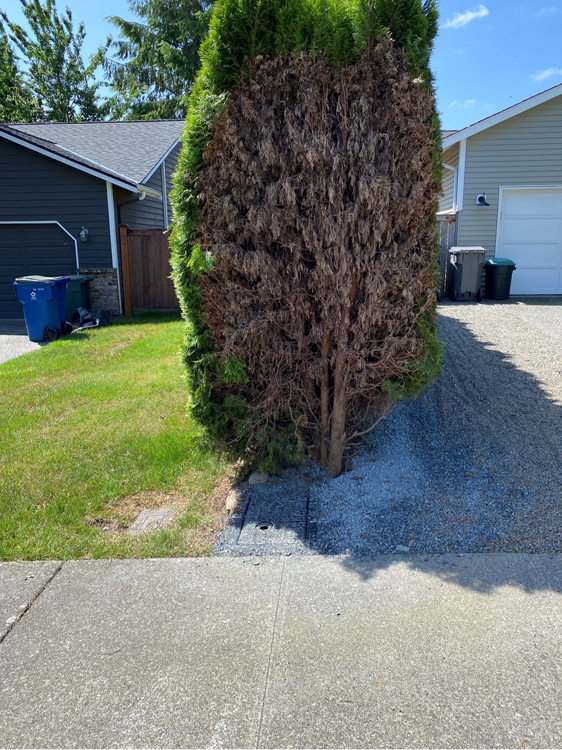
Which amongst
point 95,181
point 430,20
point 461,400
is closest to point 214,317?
point 430,20

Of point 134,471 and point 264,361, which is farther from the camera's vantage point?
point 134,471

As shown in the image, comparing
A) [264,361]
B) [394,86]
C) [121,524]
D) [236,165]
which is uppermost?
[394,86]

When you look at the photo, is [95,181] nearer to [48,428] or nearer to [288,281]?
[48,428]

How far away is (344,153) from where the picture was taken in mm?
3811

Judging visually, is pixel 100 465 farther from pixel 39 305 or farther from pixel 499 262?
pixel 499 262

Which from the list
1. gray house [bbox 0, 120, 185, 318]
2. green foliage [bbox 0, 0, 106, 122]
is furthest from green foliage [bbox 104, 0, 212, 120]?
gray house [bbox 0, 120, 185, 318]

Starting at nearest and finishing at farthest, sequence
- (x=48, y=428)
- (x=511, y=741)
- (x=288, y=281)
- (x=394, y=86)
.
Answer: (x=511, y=741) → (x=394, y=86) → (x=288, y=281) → (x=48, y=428)

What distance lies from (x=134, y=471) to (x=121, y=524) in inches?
31.3

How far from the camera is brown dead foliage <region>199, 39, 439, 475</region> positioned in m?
3.79

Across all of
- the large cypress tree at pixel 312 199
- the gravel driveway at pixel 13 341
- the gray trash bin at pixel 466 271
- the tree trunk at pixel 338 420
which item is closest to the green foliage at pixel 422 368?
the large cypress tree at pixel 312 199

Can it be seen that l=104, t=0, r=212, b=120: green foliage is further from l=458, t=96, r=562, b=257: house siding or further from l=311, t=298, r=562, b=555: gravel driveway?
l=311, t=298, r=562, b=555: gravel driveway

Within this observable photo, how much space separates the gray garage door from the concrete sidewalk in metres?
11.6

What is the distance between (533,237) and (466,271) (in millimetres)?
2268

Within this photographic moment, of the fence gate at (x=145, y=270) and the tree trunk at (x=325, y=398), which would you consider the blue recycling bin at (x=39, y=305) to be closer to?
the fence gate at (x=145, y=270)
